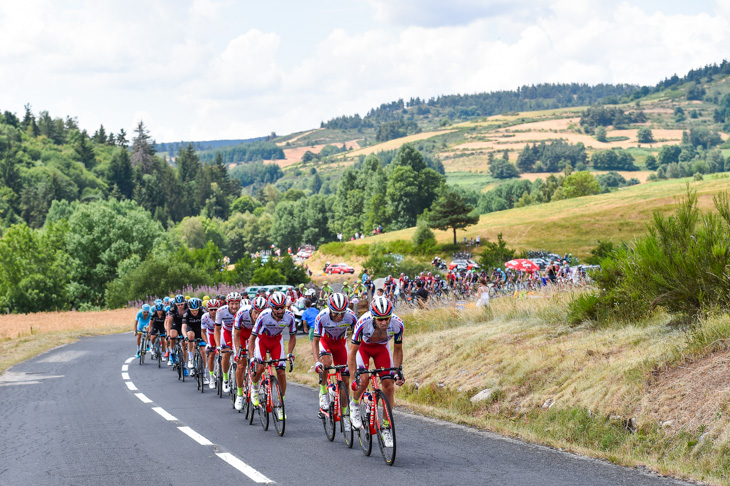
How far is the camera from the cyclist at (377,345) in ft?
28.0

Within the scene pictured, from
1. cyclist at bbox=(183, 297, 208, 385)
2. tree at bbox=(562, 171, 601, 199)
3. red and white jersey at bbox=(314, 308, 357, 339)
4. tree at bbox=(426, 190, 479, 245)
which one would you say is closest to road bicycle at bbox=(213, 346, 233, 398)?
cyclist at bbox=(183, 297, 208, 385)

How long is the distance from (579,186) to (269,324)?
5339 inches

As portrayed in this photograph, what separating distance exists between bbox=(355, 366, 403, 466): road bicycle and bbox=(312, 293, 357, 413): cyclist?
902 millimetres


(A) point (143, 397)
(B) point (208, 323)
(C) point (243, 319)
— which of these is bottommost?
(A) point (143, 397)

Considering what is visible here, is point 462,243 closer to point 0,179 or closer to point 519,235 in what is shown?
point 519,235

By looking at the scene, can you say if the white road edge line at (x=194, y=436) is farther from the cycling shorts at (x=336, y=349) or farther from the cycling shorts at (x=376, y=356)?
the cycling shorts at (x=376, y=356)

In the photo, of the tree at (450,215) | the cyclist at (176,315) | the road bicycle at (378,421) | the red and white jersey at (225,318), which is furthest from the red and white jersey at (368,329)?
the tree at (450,215)

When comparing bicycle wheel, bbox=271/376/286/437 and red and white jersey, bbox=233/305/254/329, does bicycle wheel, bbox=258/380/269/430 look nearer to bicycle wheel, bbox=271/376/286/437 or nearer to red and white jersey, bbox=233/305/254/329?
bicycle wheel, bbox=271/376/286/437

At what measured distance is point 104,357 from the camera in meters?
24.8

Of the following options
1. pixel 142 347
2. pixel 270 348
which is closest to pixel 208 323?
pixel 270 348

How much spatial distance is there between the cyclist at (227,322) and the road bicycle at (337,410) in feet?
12.9

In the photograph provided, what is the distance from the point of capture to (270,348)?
10.7 meters

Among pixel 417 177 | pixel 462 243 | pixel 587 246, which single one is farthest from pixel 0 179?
pixel 587 246

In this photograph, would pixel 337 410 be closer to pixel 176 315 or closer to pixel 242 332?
pixel 242 332
